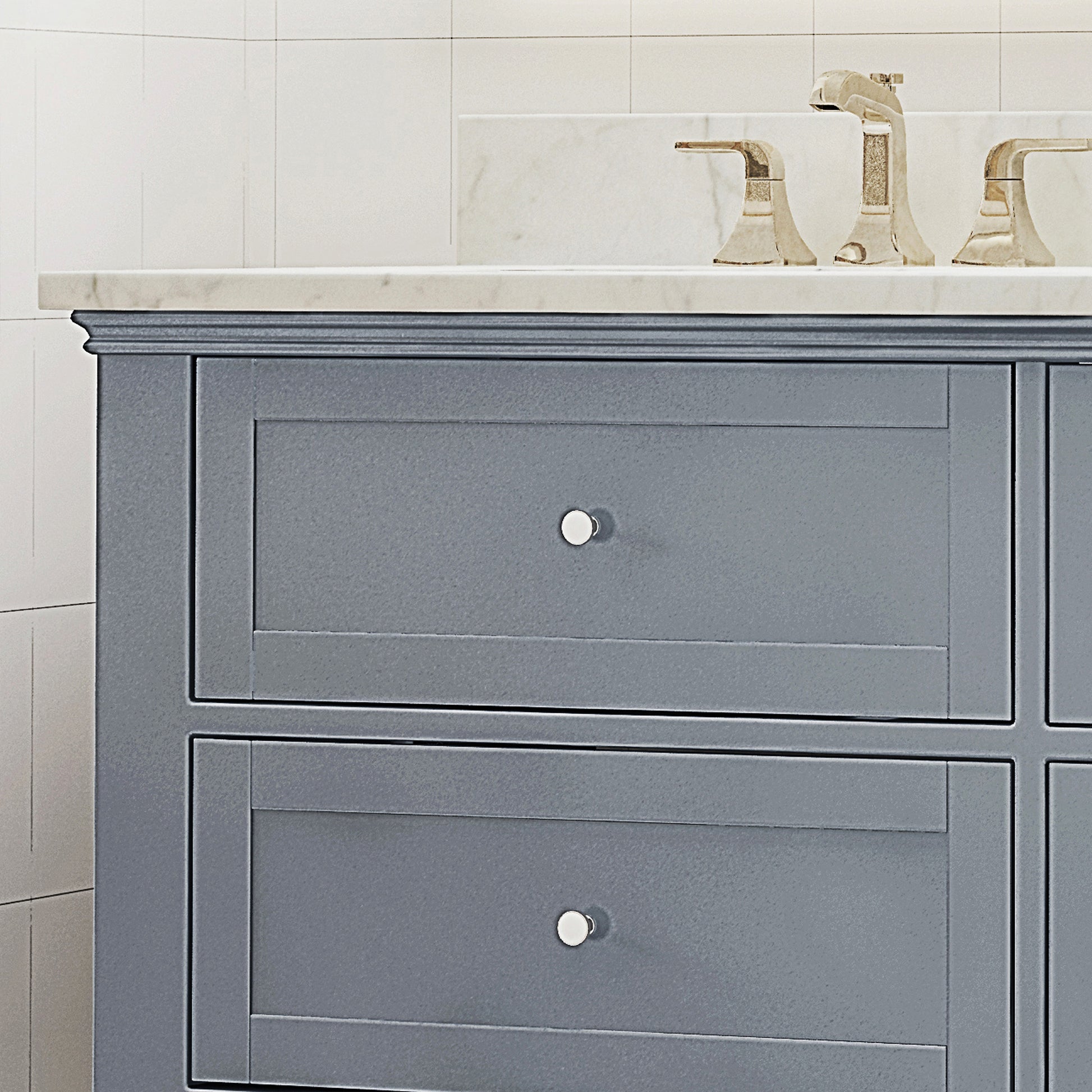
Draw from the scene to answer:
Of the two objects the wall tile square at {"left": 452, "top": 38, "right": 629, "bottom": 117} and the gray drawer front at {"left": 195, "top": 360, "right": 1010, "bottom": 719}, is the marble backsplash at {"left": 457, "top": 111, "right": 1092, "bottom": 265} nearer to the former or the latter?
the wall tile square at {"left": 452, "top": 38, "right": 629, "bottom": 117}

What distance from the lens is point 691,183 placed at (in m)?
1.39

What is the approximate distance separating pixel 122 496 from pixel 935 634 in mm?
541

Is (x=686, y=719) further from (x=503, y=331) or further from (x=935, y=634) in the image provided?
(x=503, y=331)

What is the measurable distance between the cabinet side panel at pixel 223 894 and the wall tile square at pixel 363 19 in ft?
2.85

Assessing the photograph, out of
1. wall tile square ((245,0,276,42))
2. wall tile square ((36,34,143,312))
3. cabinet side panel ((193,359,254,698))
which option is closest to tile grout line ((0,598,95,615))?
wall tile square ((36,34,143,312))

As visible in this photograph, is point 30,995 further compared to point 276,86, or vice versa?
point 276,86

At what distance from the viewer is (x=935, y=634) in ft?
2.84

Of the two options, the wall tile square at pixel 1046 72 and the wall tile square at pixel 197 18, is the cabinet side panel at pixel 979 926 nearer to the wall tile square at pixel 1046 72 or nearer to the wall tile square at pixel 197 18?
the wall tile square at pixel 1046 72

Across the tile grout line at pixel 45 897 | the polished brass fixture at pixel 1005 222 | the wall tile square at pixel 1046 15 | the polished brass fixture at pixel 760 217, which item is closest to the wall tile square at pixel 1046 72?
the wall tile square at pixel 1046 15

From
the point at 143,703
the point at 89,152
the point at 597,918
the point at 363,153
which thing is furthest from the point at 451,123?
the point at 597,918

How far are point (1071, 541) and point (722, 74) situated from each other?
0.76 metres

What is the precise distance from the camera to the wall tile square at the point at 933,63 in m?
1.38

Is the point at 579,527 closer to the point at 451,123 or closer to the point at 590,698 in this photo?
the point at 590,698

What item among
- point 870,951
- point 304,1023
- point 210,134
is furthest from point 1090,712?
point 210,134
